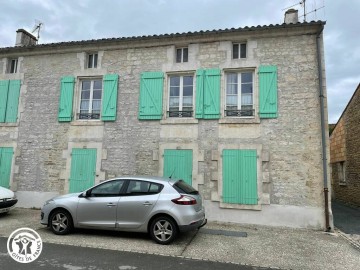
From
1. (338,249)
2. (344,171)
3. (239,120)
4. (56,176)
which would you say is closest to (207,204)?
(239,120)

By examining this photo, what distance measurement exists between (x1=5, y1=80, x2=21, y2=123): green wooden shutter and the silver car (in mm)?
5240

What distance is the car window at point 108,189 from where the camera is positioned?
21.3 ft

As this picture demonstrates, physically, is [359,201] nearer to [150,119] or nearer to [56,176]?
[150,119]

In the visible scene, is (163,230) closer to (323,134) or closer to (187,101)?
(187,101)

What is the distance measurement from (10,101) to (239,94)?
7951mm

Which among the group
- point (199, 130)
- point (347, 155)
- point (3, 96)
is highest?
point (3, 96)

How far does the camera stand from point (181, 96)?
9320 millimetres

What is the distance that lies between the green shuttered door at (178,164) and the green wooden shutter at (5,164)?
5.51m

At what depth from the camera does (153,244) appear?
598 cm

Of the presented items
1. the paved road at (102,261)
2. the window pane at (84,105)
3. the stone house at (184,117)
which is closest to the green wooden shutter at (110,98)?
the stone house at (184,117)

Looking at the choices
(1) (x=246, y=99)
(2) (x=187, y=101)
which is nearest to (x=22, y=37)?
(2) (x=187, y=101)

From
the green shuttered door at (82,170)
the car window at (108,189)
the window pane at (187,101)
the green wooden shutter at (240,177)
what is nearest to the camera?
the car window at (108,189)

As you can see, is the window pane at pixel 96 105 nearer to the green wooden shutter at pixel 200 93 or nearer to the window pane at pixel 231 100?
the green wooden shutter at pixel 200 93

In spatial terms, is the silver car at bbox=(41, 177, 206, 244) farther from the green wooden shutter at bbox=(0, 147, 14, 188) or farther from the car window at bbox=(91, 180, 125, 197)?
the green wooden shutter at bbox=(0, 147, 14, 188)
